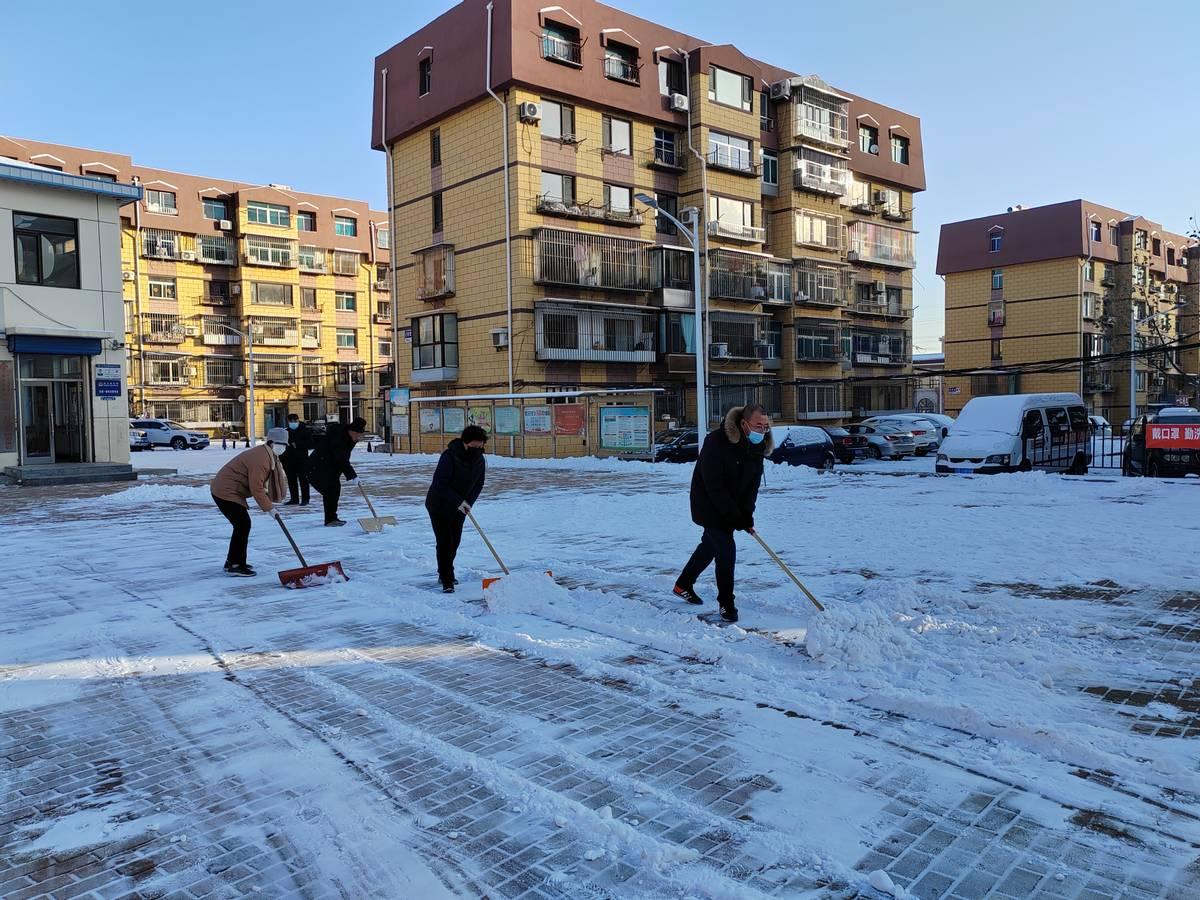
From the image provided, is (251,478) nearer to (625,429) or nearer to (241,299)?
(625,429)

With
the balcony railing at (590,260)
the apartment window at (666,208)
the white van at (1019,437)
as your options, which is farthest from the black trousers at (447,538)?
the apartment window at (666,208)

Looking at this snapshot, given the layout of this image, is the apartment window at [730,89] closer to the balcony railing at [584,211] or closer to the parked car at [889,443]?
the balcony railing at [584,211]

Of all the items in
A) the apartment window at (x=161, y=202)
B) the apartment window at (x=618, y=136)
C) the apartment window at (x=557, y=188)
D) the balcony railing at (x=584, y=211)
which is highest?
the apartment window at (x=161, y=202)

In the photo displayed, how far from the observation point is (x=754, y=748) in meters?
3.96

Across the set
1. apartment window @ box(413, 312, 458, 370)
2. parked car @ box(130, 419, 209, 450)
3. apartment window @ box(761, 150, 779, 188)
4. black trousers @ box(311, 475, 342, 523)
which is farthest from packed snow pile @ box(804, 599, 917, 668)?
parked car @ box(130, 419, 209, 450)

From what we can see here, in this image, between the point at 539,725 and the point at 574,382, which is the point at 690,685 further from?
the point at 574,382

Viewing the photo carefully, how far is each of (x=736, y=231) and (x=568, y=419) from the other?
47.6 feet

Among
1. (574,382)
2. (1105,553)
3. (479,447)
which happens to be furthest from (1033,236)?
(479,447)

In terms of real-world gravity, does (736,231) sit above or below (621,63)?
below

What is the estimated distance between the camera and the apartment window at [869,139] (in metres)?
45.0

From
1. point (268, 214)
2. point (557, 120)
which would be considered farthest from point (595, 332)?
point (268, 214)

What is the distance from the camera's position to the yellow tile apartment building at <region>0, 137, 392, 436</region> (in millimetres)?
50000

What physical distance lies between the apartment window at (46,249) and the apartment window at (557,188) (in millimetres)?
15662

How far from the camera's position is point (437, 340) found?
34250 millimetres
